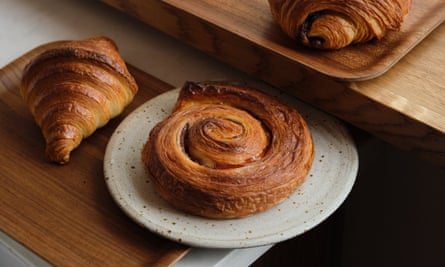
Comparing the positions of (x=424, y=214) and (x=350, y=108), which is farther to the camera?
(x=424, y=214)

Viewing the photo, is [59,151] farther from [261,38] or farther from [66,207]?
[261,38]

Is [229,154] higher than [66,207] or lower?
higher

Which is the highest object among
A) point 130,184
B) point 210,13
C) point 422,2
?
point 422,2

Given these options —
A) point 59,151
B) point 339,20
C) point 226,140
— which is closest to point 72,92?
point 59,151

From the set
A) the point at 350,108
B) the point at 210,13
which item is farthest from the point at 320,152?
the point at 210,13

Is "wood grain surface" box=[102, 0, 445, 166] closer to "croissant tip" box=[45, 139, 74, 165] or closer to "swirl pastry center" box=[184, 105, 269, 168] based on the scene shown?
"swirl pastry center" box=[184, 105, 269, 168]

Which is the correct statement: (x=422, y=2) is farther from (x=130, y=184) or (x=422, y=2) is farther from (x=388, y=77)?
(x=130, y=184)

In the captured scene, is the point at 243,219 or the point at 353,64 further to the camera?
the point at 353,64
